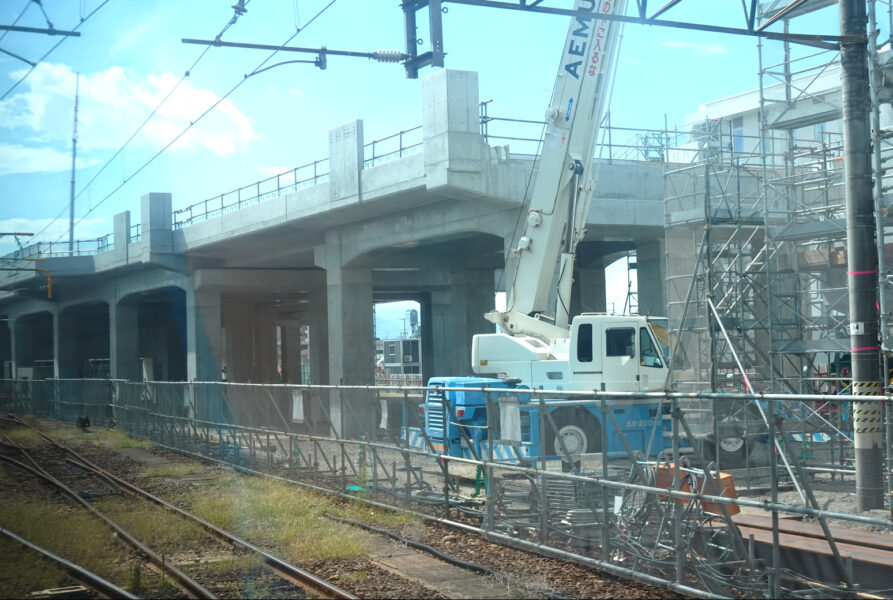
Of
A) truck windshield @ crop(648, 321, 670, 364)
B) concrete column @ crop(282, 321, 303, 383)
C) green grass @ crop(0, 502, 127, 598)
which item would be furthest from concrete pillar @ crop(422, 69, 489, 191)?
concrete column @ crop(282, 321, 303, 383)

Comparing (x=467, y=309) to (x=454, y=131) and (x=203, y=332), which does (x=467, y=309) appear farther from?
(x=454, y=131)

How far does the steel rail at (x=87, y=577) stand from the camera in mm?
9702

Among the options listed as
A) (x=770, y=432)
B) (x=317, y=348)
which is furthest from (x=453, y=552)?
(x=317, y=348)

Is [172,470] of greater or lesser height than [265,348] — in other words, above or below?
below

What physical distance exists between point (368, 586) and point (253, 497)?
6720 mm

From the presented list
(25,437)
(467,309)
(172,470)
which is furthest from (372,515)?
(467,309)

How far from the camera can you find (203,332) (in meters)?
43.8

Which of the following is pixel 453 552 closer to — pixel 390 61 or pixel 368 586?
pixel 368 586

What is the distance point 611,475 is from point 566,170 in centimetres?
1072

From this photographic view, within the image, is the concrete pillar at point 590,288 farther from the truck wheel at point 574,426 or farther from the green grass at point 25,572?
the green grass at point 25,572

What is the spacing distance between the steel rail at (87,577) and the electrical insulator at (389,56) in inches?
311

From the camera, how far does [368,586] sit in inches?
390

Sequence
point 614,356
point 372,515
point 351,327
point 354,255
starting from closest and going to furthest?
point 372,515
point 614,356
point 354,255
point 351,327

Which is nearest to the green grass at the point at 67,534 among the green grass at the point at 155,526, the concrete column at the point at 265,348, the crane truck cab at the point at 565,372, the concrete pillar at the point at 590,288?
the green grass at the point at 155,526
